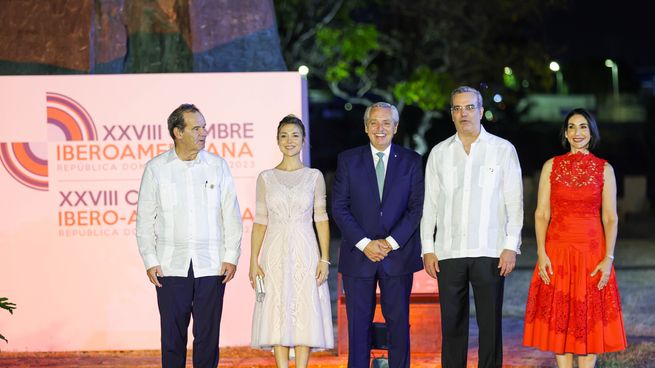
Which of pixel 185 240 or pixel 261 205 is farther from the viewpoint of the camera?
pixel 261 205

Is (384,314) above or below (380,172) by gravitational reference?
below

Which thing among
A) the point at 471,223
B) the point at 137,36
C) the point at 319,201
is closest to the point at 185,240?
the point at 319,201

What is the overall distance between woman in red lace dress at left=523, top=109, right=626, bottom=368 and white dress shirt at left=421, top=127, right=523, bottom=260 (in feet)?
0.82

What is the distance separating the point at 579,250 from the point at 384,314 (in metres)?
1.24

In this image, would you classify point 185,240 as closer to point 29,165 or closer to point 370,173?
point 370,173

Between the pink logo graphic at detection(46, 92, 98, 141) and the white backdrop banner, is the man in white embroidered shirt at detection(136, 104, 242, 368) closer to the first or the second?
the white backdrop banner

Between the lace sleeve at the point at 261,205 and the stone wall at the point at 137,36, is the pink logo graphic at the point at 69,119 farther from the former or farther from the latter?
the lace sleeve at the point at 261,205

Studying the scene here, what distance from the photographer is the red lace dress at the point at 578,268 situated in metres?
5.91

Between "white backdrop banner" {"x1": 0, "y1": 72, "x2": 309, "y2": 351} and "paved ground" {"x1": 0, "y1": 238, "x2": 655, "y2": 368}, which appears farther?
"white backdrop banner" {"x1": 0, "y1": 72, "x2": 309, "y2": 351}

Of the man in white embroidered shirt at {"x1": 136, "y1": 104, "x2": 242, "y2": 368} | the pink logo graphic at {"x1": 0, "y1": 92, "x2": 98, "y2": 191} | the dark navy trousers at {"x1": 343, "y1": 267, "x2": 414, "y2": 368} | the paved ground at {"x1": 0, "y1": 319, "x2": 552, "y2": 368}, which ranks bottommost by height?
the paved ground at {"x1": 0, "y1": 319, "x2": 552, "y2": 368}

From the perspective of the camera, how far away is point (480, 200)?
589 centimetres

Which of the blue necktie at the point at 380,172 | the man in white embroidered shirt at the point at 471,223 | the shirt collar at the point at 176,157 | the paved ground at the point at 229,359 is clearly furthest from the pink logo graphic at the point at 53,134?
the man in white embroidered shirt at the point at 471,223

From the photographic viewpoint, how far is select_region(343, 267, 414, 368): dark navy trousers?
6.00 meters

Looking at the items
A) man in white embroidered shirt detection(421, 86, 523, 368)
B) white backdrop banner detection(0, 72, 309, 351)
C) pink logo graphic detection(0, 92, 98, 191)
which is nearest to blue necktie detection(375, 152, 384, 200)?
man in white embroidered shirt detection(421, 86, 523, 368)
